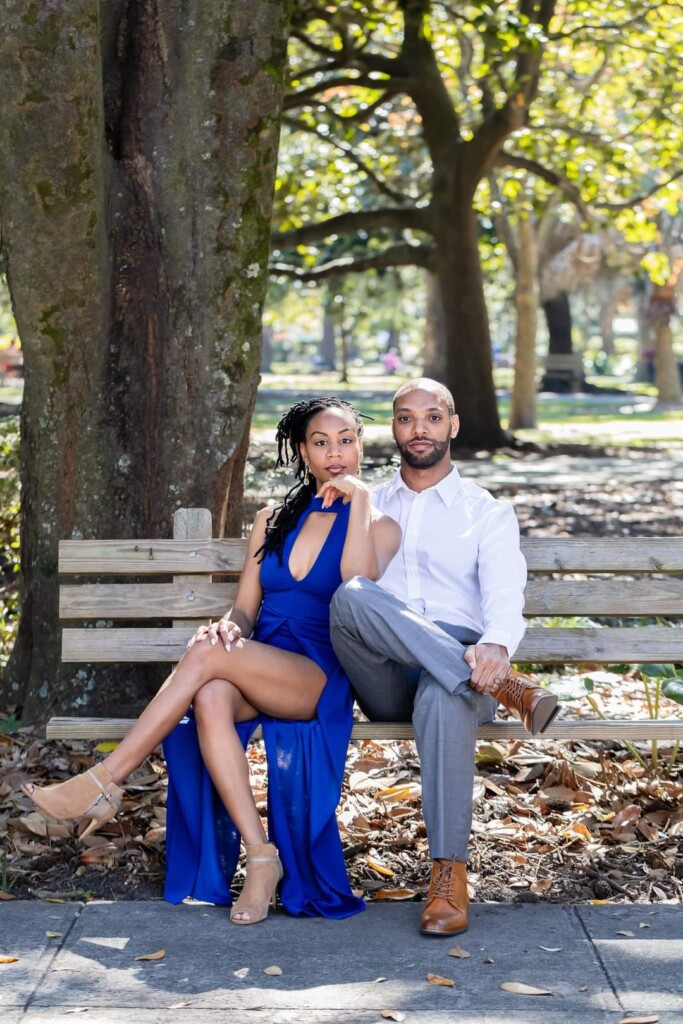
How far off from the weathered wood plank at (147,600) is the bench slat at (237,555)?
6 cm

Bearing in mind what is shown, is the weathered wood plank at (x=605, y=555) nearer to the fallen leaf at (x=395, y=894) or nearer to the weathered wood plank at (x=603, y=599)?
the weathered wood plank at (x=603, y=599)

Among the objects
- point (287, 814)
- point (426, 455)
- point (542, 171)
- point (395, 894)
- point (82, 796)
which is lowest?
point (395, 894)

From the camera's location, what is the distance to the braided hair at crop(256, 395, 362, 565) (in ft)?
15.2

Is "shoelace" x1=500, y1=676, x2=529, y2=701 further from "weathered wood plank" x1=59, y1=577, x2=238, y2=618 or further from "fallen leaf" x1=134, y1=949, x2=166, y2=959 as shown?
"fallen leaf" x1=134, y1=949, x2=166, y2=959

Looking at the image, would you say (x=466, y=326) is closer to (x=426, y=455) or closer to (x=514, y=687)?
(x=426, y=455)

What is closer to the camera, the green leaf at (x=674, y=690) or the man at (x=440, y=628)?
the man at (x=440, y=628)

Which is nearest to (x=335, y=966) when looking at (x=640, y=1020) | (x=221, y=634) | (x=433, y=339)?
(x=640, y=1020)

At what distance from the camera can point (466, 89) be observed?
20203 mm

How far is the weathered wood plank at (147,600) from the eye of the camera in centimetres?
487

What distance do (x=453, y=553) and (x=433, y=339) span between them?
2271cm

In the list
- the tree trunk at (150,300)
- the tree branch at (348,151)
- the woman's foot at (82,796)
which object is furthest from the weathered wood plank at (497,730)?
the tree branch at (348,151)

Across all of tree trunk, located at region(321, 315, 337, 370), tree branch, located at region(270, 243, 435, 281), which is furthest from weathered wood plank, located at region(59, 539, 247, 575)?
tree trunk, located at region(321, 315, 337, 370)

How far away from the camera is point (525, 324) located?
903 inches

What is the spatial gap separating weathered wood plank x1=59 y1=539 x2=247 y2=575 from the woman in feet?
0.93
